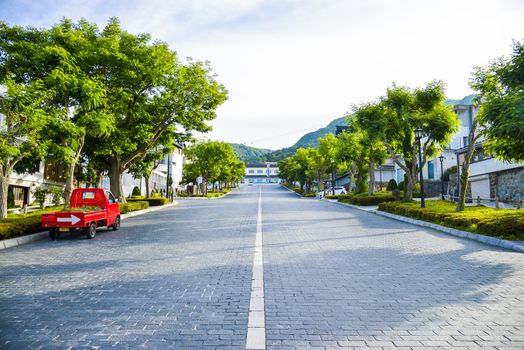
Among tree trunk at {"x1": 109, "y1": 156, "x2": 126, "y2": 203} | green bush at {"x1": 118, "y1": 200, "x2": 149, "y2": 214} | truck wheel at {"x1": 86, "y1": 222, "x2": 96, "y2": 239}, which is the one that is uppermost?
tree trunk at {"x1": 109, "y1": 156, "x2": 126, "y2": 203}

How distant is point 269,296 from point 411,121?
826 inches

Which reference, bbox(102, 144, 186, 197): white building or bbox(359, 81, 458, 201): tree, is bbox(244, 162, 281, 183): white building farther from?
bbox(359, 81, 458, 201): tree

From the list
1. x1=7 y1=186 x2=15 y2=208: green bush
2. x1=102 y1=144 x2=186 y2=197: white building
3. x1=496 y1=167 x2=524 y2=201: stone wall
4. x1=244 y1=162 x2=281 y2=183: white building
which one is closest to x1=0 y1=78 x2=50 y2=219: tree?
x1=7 y1=186 x2=15 y2=208: green bush

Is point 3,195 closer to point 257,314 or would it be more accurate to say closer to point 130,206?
point 130,206

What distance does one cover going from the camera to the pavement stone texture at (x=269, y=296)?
4.04m

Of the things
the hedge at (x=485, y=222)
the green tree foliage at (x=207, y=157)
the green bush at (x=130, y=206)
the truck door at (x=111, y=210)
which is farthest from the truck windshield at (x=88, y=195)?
the green tree foliage at (x=207, y=157)

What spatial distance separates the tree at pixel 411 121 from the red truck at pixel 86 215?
17.1 m

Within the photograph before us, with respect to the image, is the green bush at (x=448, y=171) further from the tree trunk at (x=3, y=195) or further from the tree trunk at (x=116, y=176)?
the tree trunk at (x=3, y=195)

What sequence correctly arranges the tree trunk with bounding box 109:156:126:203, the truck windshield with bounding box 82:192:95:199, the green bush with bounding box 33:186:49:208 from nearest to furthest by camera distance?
the truck windshield with bounding box 82:192:95:199, the tree trunk with bounding box 109:156:126:203, the green bush with bounding box 33:186:49:208

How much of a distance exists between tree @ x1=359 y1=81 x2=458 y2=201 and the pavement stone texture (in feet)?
47.8

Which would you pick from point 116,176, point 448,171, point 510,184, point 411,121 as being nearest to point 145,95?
point 116,176

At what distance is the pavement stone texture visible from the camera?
4.04 m

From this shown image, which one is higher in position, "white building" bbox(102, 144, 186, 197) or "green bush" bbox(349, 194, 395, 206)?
"white building" bbox(102, 144, 186, 197)

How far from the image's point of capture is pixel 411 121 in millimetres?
23734
